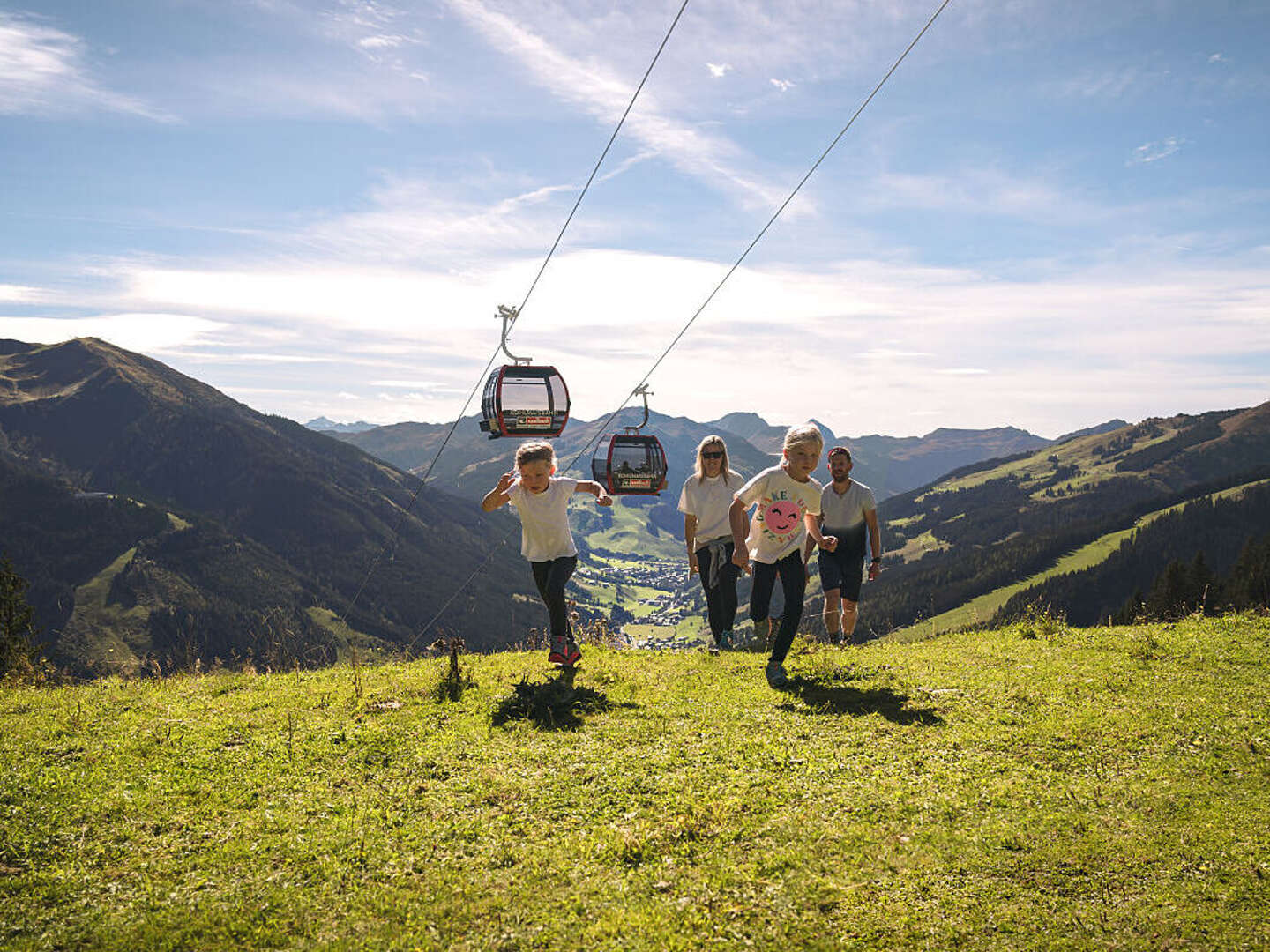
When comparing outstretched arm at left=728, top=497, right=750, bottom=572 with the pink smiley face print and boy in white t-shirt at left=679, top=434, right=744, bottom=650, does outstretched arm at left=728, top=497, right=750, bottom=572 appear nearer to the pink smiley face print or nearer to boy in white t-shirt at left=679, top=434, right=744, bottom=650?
the pink smiley face print

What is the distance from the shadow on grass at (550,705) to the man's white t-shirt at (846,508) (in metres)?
5.12

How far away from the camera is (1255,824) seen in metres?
4.95

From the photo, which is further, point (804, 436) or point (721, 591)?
point (721, 591)

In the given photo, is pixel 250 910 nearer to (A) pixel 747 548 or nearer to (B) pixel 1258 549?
(A) pixel 747 548


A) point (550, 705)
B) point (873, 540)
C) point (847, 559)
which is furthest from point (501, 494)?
point (873, 540)

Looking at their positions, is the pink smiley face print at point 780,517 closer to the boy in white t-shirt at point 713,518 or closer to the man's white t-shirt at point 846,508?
the boy in white t-shirt at point 713,518

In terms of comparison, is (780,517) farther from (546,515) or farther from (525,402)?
(525,402)

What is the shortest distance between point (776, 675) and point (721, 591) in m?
2.62

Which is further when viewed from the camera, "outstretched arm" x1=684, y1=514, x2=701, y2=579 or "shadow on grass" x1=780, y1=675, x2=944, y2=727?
"outstretched arm" x1=684, y1=514, x2=701, y2=579

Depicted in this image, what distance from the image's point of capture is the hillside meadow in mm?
4227

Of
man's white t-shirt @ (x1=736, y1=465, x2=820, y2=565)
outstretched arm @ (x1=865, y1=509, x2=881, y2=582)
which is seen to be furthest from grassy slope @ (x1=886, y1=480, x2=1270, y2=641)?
man's white t-shirt @ (x1=736, y1=465, x2=820, y2=565)

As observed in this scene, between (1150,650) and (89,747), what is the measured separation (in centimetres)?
1220

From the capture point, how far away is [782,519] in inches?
360

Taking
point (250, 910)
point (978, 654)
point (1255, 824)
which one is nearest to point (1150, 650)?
point (978, 654)
